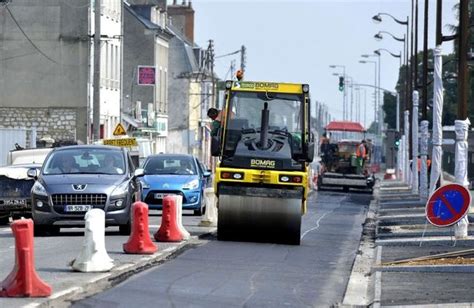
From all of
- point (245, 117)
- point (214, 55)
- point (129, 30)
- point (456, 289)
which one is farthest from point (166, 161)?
point (214, 55)

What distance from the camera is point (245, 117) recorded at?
26.7m

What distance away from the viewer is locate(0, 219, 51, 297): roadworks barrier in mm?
14102

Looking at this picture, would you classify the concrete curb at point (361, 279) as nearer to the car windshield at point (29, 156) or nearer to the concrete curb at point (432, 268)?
the concrete curb at point (432, 268)

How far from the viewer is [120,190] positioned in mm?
24656

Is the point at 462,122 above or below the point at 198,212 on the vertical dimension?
above

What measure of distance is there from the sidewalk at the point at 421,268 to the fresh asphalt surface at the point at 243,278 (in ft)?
1.98

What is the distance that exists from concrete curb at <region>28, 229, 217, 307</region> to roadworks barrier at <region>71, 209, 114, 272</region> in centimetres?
21

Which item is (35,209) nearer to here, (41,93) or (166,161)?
(166,161)

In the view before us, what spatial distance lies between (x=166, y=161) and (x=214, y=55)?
64.7m

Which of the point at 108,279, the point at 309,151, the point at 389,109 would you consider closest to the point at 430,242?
the point at 309,151

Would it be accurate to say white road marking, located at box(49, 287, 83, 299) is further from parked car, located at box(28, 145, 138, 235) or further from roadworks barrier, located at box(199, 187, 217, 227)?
roadworks barrier, located at box(199, 187, 217, 227)

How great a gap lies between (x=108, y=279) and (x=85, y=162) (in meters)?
9.61

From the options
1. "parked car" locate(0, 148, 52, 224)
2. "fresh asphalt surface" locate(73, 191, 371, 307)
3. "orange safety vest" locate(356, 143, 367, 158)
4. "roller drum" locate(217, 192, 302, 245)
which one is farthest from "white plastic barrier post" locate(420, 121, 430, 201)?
"roller drum" locate(217, 192, 302, 245)

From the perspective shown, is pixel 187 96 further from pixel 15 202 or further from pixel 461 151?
pixel 461 151
